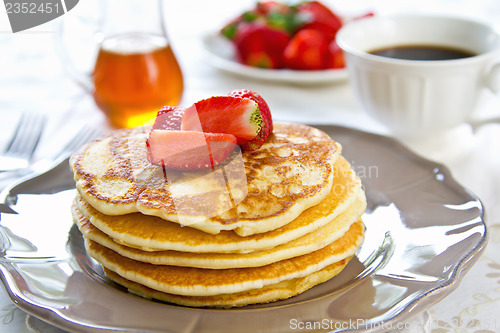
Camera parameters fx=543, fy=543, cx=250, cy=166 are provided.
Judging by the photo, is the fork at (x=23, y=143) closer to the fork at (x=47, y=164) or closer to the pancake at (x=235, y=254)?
the fork at (x=47, y=164)

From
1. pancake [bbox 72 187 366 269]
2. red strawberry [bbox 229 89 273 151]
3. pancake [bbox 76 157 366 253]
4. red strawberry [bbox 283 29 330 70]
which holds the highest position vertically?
red strawberry [bbox 229 89 273 151]

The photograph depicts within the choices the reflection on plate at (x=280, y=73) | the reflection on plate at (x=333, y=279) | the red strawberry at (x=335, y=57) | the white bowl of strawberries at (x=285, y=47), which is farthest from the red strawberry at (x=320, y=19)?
the reflection on plate at (x=333, y=279)

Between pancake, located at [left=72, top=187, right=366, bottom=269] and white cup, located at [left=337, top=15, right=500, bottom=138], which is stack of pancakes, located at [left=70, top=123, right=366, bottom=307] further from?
white cup, located at [left=337, top=15, right=500, bottom=138]

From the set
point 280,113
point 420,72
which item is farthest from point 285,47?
point 420,72

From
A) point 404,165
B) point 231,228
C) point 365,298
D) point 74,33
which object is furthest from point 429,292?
point 74,33

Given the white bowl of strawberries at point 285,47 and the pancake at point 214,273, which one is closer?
the pancake at point 214,273

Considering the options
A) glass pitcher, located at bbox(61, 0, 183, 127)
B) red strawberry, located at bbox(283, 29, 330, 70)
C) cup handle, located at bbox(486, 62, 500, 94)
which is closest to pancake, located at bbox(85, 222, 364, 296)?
glass pitcher, located at bbox(61, 0, 183, 127)
